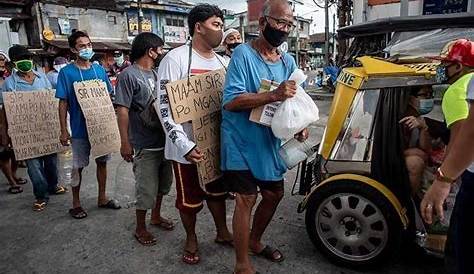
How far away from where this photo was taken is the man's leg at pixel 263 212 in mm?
2580

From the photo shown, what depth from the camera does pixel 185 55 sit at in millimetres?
2547

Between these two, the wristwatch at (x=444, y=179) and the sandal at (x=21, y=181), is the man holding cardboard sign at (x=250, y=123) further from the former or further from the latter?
the sandal at (x=21, y=181)

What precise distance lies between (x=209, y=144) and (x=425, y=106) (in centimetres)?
166

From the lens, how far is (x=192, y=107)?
2.51 meters

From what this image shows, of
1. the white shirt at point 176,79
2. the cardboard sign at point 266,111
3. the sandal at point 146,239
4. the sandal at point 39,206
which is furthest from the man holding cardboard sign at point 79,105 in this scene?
the cardboard sign at point 266,111

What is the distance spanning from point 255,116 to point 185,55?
71 centimetres

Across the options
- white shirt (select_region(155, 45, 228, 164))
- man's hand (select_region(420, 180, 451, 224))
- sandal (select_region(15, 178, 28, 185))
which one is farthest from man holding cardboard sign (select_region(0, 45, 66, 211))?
man's hand (select_region(420, 180, 451, 224))

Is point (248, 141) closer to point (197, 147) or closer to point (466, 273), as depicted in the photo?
point (197, 147)

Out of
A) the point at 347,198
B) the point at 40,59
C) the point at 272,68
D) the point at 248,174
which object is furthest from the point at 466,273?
the point at 40,59

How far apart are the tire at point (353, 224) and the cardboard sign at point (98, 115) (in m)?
2.18

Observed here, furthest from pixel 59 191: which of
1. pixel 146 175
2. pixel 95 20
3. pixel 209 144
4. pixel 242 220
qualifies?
pixel 95 20

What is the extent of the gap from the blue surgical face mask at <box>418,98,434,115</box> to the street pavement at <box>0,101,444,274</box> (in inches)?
44.7

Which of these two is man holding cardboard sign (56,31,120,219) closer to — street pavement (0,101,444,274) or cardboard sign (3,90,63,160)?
street pavement (0,101,444,274)

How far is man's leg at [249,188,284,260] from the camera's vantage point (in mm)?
2580
